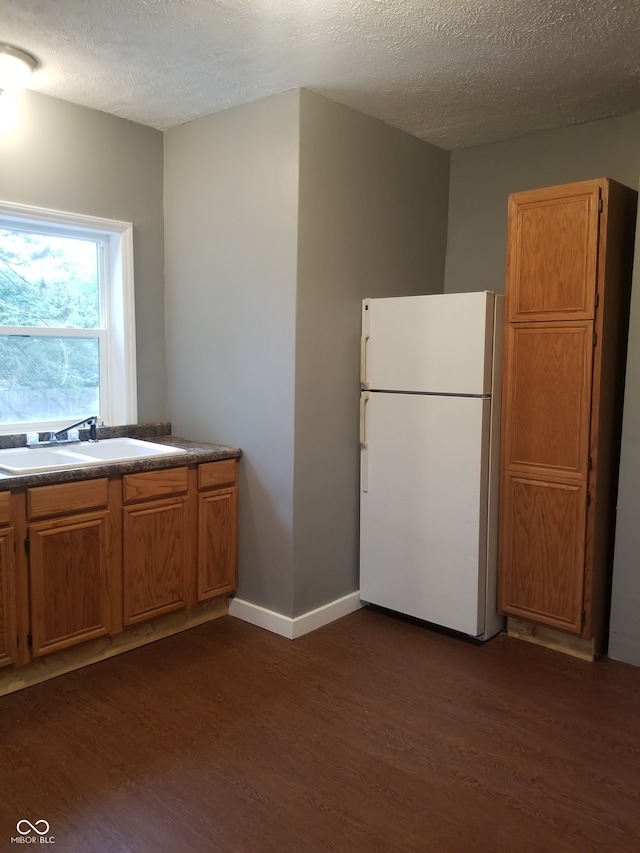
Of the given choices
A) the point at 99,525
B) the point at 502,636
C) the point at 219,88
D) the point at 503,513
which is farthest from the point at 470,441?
the point at 219,88

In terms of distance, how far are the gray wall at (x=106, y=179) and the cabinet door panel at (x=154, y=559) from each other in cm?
75

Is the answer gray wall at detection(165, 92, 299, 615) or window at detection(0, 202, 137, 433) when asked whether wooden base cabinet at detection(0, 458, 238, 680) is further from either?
window at detection(0, 202, 137, 433)

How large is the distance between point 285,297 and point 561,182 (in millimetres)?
1606

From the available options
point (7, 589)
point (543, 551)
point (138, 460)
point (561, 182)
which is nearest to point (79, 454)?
point (138, 460)

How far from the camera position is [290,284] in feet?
9.71

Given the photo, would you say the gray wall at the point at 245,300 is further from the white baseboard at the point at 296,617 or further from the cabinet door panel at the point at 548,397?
the cabinet door panel at the point at 548,397

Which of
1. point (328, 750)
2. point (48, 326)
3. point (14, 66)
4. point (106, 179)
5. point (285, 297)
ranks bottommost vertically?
point (328, 750)

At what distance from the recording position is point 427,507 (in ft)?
10.3

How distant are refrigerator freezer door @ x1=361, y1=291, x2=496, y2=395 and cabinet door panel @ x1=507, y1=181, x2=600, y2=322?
175 mm

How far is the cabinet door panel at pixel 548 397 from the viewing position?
2.80m

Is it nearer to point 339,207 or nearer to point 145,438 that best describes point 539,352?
point 339,207

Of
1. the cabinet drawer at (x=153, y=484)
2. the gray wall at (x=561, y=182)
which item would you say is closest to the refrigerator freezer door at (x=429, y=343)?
the gray wall at (x=561, y=182)

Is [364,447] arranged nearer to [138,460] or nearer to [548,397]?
[548,397]

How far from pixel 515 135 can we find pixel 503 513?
1996 mm
